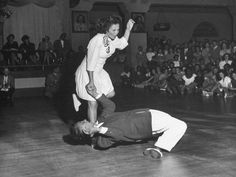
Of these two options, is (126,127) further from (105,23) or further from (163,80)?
(163,80)

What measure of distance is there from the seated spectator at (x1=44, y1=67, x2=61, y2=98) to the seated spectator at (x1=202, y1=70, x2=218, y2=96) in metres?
3.66

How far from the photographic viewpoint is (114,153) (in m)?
→ 4.31

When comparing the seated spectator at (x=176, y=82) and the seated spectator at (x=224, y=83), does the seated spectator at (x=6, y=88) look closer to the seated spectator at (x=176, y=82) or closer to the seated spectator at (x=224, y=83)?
the seated spectator at (x=176, y=82)

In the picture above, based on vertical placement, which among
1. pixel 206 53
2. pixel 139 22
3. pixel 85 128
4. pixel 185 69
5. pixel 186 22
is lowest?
pixel 85 128

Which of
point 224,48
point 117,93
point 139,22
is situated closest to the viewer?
point 117,93

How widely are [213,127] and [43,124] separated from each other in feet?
7.98

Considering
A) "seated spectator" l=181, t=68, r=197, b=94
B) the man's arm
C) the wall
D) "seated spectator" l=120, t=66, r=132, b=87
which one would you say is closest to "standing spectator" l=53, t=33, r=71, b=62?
"seated spectator" l=120, t=66, r=132, b=87

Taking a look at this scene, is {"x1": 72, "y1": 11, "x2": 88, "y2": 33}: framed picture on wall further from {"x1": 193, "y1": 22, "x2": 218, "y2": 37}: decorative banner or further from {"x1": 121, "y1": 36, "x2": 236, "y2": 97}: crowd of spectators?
{"x1": 193, "y1": 22, "x2": 218, "y2": 37}: decorative banner

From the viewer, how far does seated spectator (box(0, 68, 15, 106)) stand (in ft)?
30.3

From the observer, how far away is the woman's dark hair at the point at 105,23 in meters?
4.33

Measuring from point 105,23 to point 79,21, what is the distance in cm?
1015

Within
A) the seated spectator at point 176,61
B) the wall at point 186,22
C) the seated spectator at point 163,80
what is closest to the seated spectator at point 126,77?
the seated spectator at point 176,61

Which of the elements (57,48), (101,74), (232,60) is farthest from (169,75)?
(101,74)

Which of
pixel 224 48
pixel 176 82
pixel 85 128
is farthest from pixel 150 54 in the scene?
pixel 85 128
